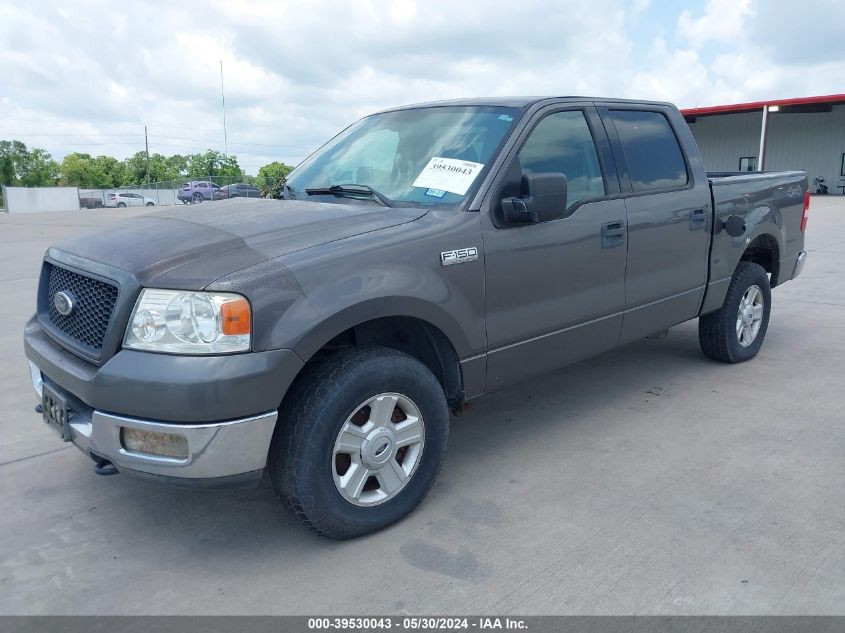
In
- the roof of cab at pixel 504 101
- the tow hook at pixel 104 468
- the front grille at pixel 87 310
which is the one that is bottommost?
the tow hook at pixel 104 468

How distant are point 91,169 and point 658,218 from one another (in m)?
110

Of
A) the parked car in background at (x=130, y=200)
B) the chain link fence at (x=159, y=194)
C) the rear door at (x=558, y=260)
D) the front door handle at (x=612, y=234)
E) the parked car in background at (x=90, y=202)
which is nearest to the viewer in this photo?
the rear door at (x=558, y=260)

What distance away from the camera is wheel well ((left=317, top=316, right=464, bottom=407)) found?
317 cm

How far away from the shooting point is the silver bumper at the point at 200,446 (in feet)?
8.30

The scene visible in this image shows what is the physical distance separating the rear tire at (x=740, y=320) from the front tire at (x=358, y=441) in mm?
2960

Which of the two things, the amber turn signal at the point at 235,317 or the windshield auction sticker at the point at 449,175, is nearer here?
the amber turn signal at the point at 235,317

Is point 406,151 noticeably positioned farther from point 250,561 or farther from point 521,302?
point 250,561

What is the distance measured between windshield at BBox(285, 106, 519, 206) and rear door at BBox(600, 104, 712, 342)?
969 millimetres

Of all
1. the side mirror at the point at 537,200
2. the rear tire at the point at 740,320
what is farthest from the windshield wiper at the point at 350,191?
the rear tire at the point at 740,320

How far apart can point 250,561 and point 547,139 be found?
2.54 metres
